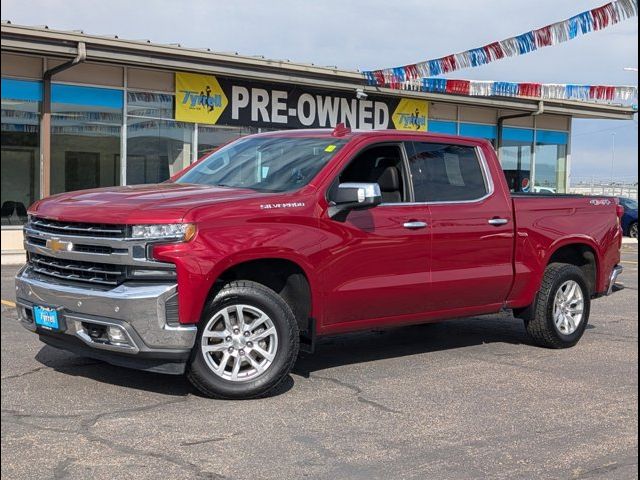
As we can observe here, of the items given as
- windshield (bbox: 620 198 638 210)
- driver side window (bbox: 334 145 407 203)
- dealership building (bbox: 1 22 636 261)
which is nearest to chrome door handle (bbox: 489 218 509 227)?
driver side window (bbox: 334 145 407 203)

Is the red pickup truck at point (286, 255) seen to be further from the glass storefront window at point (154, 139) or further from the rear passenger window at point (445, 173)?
the glass storefront window at point (154, 139)

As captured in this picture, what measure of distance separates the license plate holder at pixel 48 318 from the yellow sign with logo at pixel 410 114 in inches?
793

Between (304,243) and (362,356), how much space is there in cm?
169

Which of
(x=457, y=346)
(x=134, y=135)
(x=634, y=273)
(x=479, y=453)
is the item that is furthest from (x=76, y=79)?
(x=479, y=453)

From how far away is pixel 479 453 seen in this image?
4.71 m

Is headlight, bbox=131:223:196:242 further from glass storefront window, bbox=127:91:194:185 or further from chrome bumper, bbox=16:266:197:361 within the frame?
glass storefront window, bbox=127:91:194:185

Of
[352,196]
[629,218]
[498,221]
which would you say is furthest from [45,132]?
[629,218]

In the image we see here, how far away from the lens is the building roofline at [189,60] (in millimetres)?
16875

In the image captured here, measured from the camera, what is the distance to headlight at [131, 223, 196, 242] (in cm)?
541

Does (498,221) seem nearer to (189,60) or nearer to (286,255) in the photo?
(286,255)

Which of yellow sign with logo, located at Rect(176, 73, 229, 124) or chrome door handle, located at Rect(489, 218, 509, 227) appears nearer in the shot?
chrome door handle, located at Rect(489, 218, 509, 227)

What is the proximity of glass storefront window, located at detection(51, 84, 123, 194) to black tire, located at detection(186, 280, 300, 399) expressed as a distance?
14.2 metres

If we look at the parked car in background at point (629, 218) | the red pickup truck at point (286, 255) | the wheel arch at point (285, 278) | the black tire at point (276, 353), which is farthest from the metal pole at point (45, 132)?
the parked car in background at point (629, 218)

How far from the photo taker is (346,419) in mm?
5344
